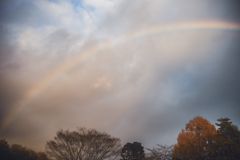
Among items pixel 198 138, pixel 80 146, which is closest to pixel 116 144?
pixel 80 146

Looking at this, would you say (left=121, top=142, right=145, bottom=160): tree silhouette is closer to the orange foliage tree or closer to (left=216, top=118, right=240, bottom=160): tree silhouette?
the orange foliage tree

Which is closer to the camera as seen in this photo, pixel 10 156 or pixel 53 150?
pixel 10 156

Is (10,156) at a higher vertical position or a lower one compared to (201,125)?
lower

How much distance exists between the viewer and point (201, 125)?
37.4 m

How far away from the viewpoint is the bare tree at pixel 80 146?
120 ft

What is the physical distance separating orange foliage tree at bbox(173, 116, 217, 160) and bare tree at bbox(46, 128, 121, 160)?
16.6 meters

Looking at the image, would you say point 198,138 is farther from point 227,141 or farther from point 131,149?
point 131,149

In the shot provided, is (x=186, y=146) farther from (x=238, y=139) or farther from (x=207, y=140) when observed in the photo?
(x=238, y=139)

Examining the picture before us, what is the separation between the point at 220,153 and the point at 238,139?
4.43 metres

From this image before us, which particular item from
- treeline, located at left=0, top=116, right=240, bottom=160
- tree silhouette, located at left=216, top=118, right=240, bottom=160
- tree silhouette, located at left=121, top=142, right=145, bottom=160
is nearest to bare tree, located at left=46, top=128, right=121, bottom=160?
treeline, located at left=0, top=116, right=240, bottom=160

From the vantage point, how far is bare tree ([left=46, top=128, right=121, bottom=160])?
36.5 metres

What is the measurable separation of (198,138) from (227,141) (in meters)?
5.86

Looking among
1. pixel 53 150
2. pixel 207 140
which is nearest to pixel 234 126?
pixel 207 140

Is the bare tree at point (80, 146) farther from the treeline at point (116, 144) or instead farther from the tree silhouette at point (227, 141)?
the tree silhouette at point (227, 141)
